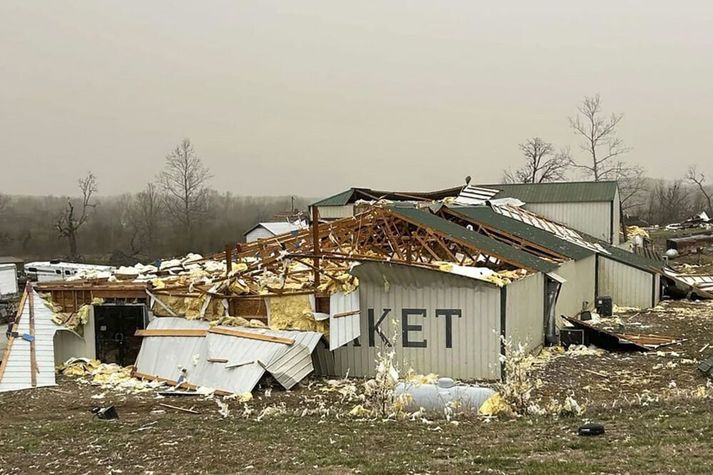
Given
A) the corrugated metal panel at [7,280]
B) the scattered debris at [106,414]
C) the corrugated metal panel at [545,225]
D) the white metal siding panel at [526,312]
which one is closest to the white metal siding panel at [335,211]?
the corrugated metal panel at [545,225]

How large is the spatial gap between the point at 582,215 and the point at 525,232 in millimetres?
11005

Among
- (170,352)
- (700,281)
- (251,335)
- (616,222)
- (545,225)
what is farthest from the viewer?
(616,222)

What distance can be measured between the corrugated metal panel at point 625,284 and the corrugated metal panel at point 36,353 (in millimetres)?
21122

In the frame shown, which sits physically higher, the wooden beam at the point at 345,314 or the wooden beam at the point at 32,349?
the wooden beam at the point at 345,314

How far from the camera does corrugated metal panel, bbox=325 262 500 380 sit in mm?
14766

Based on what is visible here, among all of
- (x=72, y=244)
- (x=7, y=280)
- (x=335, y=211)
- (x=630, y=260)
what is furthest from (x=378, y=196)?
(x=72, y=244)

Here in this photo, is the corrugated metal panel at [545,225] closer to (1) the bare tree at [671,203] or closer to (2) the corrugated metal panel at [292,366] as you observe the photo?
(2) the corrugated metal panel at [292,366]

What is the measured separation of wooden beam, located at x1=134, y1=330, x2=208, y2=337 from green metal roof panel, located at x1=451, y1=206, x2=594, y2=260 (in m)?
11.5

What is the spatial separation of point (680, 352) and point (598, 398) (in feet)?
19.6

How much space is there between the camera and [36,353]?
16.2 metres

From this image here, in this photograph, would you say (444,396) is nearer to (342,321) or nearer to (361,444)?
(361,444)

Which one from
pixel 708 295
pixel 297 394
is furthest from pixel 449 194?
pixel 297 394

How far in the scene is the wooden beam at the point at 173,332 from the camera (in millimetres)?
15745

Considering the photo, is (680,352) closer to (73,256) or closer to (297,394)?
(297,394)
